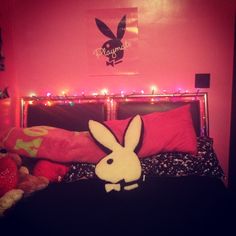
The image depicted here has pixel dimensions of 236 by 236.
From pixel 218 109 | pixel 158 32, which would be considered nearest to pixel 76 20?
pixel 158 32

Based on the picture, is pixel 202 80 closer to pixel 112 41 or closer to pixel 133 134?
pixel 112 41

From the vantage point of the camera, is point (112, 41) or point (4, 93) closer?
point (4, 93)

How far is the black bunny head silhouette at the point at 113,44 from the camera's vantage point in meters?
2.64

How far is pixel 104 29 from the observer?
264cm

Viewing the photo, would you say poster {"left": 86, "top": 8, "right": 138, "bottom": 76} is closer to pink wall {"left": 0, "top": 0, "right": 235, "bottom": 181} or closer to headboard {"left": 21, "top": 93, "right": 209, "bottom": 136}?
pink wall {"left": 0, "top": 0, "right": 235, "bottom": 181}

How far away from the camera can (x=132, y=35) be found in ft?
8.70

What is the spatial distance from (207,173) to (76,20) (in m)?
1.98

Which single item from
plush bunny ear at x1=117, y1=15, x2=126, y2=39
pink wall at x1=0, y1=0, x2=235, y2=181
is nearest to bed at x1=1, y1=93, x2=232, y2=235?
pink wall at x1=0, y1=0, x2=235, y2=181

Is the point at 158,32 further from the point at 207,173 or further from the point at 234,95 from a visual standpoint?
the point at 207,173

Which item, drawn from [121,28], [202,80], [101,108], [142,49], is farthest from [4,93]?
[202,80]

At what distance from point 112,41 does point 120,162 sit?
1.45m

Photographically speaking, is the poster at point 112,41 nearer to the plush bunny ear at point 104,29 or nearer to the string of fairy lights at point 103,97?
the plush bunny ear at point 104,29

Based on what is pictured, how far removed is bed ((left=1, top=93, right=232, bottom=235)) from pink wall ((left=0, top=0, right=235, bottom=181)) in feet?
0.58

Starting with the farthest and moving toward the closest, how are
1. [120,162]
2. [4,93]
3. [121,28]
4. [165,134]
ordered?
[121,28] → [4,93] → [165,134] → [120,162]
